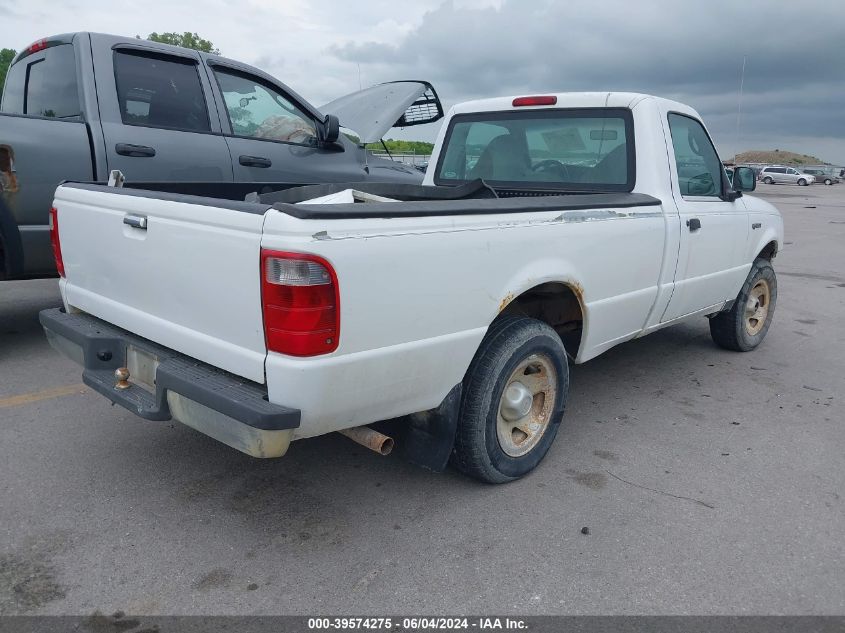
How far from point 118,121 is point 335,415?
353cm

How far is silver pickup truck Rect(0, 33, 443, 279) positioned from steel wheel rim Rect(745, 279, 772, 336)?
3393 mm

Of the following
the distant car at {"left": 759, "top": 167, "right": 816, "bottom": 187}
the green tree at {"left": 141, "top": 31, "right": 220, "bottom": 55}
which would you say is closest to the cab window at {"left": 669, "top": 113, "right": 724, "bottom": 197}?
the green tree at {"left": 141, "top": 31, "right": 220, "bottom": 55}

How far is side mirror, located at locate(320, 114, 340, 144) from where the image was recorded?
589 cm

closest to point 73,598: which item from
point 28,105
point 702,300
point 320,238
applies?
point 320,238

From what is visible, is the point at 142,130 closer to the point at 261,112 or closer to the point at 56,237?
the point at 261,112

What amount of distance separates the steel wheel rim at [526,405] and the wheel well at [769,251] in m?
3.02

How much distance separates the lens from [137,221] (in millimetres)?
2699

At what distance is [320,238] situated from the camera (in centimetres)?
218

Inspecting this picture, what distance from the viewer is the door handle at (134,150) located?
15.8ft

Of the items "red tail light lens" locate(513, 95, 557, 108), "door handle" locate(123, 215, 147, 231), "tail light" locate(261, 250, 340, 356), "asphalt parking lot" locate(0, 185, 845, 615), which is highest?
"red tail light lens" locate(513, 95, 557, 108)

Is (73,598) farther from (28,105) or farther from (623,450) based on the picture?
(28,105)

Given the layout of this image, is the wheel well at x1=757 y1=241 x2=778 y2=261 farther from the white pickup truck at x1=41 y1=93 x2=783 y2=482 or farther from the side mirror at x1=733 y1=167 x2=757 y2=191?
the white pickup truck at x1=41 y1=93 x2=783 y2=482

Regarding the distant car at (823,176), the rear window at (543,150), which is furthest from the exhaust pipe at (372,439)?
the distant car at (823,176)

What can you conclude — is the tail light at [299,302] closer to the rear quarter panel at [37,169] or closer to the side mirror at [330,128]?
the rear quarter panel at [37,169]
